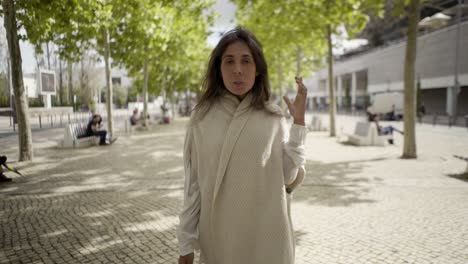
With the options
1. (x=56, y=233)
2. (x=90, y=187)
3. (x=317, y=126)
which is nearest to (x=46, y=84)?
(x=90, y=187)

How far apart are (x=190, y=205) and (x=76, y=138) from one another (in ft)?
39.9

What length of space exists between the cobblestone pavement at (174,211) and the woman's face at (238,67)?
2603 mm

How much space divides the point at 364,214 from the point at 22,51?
9.48 m

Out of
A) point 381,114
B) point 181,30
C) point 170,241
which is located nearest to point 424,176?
point 170,241

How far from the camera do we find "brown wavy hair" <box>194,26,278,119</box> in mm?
1812

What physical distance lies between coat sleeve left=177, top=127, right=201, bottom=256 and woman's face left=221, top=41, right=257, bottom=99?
0.35 meters

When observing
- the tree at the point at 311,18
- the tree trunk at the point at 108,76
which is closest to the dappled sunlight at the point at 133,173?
the tree at the point at 311,18

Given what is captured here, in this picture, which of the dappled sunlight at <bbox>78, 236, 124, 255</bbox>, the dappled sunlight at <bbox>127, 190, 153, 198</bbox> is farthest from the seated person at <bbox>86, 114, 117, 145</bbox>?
the dappled sunlight at <bbox>78, 236, 124, 255</bbox>

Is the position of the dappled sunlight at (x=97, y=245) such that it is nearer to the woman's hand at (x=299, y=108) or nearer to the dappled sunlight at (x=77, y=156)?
the woman's hand at (x=299, y=108)

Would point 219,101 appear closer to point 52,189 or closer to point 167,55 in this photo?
point 52,189

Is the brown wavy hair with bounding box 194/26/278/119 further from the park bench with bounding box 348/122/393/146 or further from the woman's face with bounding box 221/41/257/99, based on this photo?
the park bench with bounding box 348/122/393/146

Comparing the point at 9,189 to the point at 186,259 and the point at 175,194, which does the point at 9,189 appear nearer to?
the point at 175,194

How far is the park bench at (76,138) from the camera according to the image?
12.1 meters

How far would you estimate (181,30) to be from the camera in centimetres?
1884
